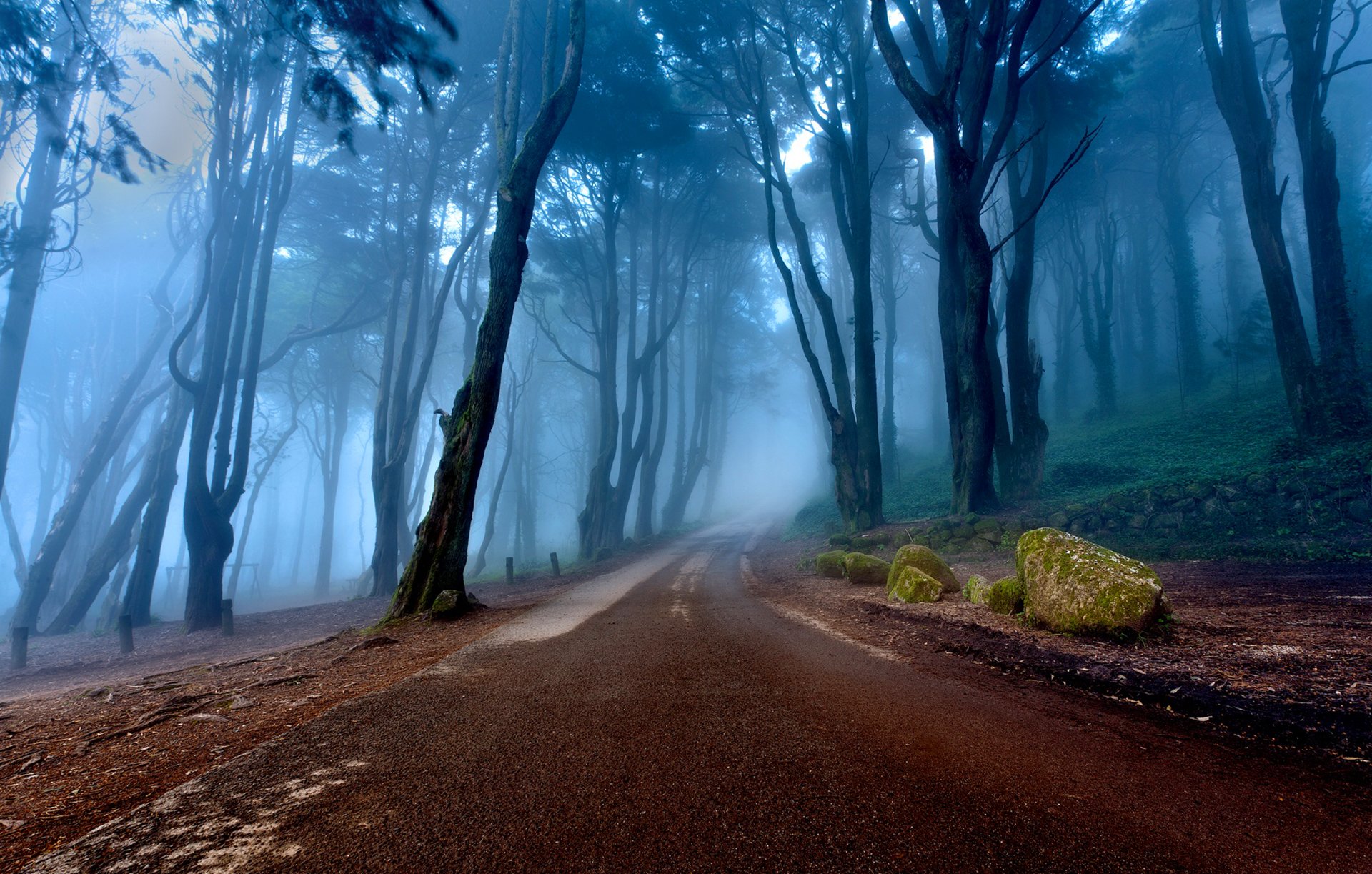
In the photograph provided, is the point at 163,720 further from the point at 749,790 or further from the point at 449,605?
the point at 449,605

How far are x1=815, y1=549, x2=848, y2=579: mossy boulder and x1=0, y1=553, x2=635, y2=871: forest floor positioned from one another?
5.40 metres

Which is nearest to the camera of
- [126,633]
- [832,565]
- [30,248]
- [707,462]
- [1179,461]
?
[832,565]

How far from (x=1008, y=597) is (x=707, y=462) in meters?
26.5

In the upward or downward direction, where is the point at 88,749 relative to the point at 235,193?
downward

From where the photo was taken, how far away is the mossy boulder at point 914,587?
5.98 metres

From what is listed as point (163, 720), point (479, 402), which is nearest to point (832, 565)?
point (479, 402)

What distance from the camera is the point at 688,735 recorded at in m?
2.47

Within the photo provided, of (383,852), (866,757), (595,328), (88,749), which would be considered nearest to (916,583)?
(866,757)

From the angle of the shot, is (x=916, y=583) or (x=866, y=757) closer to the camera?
(x=866, y=757)

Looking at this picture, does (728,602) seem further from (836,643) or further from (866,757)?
(866,757)

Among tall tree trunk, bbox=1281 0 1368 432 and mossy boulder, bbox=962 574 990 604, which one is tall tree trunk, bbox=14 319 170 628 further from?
tall tree trunk, bbox=1281 0 1368 432

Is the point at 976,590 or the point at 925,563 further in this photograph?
the point at 925,563

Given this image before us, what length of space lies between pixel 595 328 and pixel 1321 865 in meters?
20.2

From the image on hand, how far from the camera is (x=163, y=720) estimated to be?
3.08 metres
